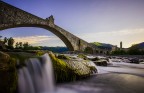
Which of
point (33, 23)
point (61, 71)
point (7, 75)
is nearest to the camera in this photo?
point (7, 75)

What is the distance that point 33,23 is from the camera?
108 feet

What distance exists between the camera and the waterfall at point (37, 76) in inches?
173

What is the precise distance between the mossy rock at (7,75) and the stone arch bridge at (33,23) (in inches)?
929

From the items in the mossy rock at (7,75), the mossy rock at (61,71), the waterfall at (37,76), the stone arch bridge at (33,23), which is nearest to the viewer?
the mossy rock at (7,75)

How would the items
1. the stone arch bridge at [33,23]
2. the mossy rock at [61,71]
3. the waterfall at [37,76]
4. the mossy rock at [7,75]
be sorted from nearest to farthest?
the mossy rock at [7,75]
the waterfall at [37,76]
the mossy rock at [61,71]
the stone arch bridge at [33,23]

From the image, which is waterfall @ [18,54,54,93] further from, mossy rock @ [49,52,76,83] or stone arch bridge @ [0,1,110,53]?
stone arch bridge @ [0,1,110,53]

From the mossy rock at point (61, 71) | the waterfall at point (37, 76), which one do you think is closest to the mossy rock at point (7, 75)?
the waterfall at point (37, 76)

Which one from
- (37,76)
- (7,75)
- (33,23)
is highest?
(33,23)

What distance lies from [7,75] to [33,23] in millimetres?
29864

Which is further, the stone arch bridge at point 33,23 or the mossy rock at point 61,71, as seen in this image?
the stone arch bridge at point 33,23

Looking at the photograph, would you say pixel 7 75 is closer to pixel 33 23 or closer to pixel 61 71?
pixel 61 71

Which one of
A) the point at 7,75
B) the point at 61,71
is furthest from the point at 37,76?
the point at 7,75

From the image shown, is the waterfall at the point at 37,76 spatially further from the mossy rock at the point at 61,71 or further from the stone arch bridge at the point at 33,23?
the stone arch bridge at the point at 33,23

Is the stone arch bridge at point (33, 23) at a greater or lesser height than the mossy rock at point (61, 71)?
greater
